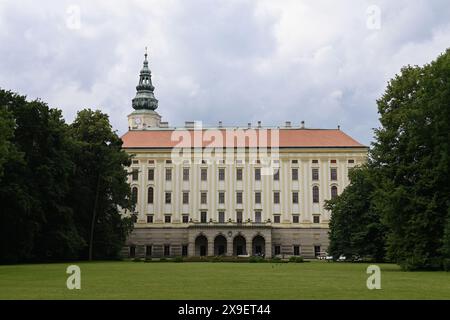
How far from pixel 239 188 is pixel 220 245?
8.68 meters

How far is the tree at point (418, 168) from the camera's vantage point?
34.8m

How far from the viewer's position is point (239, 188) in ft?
287

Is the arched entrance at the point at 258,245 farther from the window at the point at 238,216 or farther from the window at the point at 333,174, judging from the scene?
the window at the point at 333,174

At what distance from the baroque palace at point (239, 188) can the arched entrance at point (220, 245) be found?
0.14 metres

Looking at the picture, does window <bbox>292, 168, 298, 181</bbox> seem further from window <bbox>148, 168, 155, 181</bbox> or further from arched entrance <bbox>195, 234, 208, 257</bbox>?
window <bbox>148, 168, 155, 181</bbox>

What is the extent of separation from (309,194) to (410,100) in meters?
49.3

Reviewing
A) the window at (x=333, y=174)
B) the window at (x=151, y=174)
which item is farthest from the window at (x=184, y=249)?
the window at (x=333, y=174)

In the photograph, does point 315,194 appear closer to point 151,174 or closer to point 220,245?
point 220,245

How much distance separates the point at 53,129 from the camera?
50625mm

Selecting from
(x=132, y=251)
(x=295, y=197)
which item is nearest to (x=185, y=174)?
(x=132, y=251)

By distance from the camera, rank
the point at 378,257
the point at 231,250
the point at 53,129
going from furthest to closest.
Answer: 1. the point at 231,250
2. the point at 378,257
3. the point at 53,129

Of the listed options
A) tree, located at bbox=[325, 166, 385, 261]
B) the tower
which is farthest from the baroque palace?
the tower
